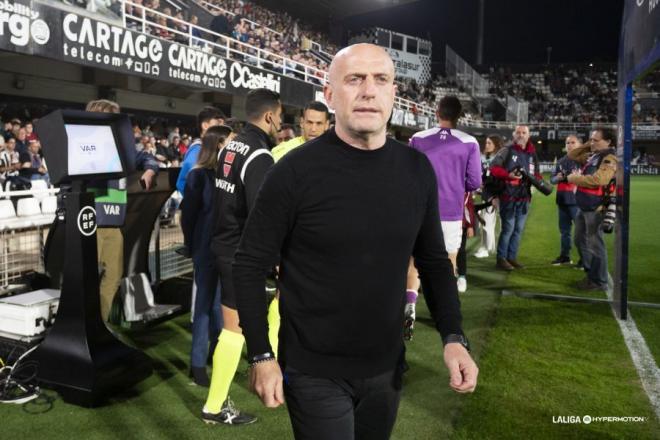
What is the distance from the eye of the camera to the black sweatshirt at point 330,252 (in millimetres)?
1738

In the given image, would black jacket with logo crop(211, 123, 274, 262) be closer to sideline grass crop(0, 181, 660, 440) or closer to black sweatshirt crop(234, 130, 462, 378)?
sideline grass crop(0, 181, 660, 440)

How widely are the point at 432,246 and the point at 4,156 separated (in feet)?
34.8

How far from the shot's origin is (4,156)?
10.4 metres

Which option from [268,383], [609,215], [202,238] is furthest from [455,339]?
[609,215]

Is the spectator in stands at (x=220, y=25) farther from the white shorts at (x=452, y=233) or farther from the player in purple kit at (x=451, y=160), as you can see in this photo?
the white shorts at (x=452, y=233)

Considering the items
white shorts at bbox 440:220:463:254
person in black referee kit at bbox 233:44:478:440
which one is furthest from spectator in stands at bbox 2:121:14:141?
person in black referee kit at bbox 233:44:478:440

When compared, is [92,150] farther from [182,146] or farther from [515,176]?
[182,146]

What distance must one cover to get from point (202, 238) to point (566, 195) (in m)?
6.17

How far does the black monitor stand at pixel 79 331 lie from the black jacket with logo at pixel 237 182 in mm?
847

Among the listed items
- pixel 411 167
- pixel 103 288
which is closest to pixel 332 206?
pixel 411 167

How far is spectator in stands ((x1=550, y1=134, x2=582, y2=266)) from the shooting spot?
327 inches

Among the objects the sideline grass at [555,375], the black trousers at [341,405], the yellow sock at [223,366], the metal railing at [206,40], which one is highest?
the metal railing at [206,40]

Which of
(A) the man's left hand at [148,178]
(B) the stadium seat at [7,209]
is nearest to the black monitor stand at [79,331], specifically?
(A) the man's left hand at [148,178]

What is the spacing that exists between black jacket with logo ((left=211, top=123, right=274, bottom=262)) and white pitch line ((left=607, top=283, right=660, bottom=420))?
2878 mm
